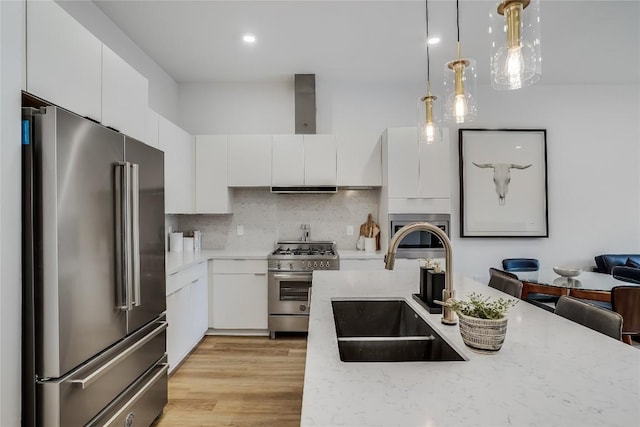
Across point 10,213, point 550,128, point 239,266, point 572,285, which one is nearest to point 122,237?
point 10,213

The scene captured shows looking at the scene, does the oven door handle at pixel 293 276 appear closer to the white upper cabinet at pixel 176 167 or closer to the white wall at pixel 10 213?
the white upper cabinet at pixel 176 167

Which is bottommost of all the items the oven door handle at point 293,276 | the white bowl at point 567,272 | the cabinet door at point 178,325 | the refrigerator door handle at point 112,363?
the cabinet door at point 178,325

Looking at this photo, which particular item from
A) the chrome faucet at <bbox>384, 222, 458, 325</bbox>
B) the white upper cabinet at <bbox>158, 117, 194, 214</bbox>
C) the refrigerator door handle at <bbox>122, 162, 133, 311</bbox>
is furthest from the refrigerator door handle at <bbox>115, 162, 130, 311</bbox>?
the white upper cabinet at <bbox>158, 117, 194, 214</bbox>

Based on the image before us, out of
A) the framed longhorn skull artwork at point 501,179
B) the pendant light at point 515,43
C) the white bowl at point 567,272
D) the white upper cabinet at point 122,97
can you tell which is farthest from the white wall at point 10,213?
the framed longhorn skull artwork at point 501,179

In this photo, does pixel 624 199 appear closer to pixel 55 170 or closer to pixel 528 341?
pixel 528 341

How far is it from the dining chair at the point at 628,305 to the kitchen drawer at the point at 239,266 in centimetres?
292

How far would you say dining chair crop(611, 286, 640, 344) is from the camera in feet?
7.87

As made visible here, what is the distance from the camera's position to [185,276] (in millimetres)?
3094

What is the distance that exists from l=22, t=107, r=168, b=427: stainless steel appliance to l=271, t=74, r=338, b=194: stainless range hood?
6.52 feet

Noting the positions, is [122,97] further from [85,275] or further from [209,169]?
[209,169]

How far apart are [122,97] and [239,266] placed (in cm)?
207

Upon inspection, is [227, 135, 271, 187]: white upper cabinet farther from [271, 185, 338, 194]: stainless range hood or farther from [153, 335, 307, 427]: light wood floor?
[153, 335, 307, 427]: light wood floor

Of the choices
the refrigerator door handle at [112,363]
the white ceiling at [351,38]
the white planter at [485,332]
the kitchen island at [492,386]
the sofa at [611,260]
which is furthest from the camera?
the sofa at [611,260]

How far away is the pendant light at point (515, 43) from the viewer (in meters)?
1.16
